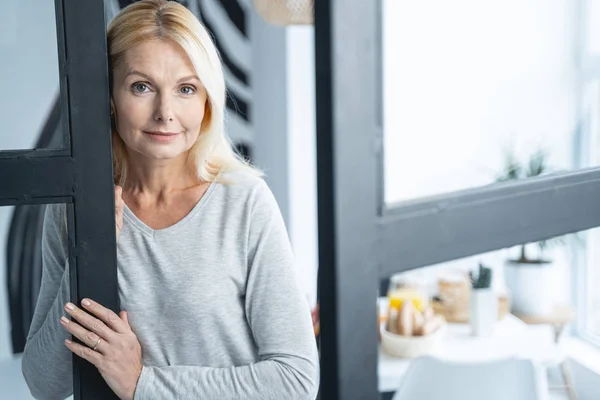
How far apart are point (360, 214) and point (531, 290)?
5.74 ft

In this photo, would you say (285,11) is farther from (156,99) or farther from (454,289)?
(156,99)

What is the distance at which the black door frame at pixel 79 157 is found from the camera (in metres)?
0.73

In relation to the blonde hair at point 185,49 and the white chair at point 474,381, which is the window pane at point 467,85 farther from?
the white chair at point 474,381

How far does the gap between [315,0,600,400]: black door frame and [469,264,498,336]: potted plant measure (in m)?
1.58

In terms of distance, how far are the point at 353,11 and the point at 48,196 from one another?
1.57 feet

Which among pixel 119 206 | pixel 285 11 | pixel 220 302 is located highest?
pixel 285 11

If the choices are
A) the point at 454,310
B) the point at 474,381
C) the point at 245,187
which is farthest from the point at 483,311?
the point at 245,187

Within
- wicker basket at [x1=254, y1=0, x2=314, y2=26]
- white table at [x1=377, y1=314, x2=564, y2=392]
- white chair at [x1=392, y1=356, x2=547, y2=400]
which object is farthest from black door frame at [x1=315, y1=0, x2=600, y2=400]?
wicker basket at [x1=254, y1=0, x2=314, y2=26]

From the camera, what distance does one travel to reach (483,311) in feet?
6.43

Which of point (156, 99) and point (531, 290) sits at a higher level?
point (156, 99)

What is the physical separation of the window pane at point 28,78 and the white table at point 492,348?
4.08 ft

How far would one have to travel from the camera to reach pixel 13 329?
2.72 ft

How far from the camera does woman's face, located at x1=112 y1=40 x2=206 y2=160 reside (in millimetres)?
1047

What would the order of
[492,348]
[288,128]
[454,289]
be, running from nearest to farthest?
[492,348]
[454,289]
[288,128]
